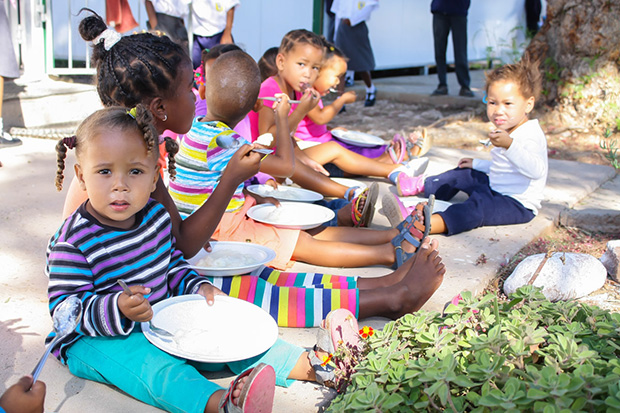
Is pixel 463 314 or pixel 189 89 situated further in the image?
pixel 189 89

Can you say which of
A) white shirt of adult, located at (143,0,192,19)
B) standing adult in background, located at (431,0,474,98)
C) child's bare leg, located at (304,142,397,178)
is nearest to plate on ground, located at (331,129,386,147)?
child's bare leg, located at (304,142,397,178)

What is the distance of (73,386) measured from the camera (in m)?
1.86

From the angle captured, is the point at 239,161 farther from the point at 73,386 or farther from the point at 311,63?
the point at 311,63

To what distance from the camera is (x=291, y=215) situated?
10.1ft

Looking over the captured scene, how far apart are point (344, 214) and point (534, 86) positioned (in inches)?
56.3

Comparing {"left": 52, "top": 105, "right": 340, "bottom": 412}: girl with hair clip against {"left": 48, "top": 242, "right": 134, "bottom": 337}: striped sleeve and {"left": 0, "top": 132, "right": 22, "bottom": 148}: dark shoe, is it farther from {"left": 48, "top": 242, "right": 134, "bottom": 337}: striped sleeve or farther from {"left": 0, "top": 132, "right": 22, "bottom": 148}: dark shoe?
{"left": 0, "top": 132, "right": 22, "bottom": 148}: dark shoe

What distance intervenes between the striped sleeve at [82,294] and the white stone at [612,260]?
7.69ft

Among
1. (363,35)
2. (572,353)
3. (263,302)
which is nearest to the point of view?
A: (572,353)

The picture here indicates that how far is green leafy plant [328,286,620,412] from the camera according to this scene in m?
1.30

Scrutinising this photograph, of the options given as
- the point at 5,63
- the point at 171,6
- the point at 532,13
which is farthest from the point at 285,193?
the point at 532,13

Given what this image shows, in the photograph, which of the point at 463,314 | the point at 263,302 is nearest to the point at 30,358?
the point at 263,302

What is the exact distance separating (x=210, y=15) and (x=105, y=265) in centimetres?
495

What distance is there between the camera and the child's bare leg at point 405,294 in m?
2.32

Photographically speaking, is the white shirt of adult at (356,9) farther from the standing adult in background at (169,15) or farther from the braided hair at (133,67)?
the braided hair at (133,67)
